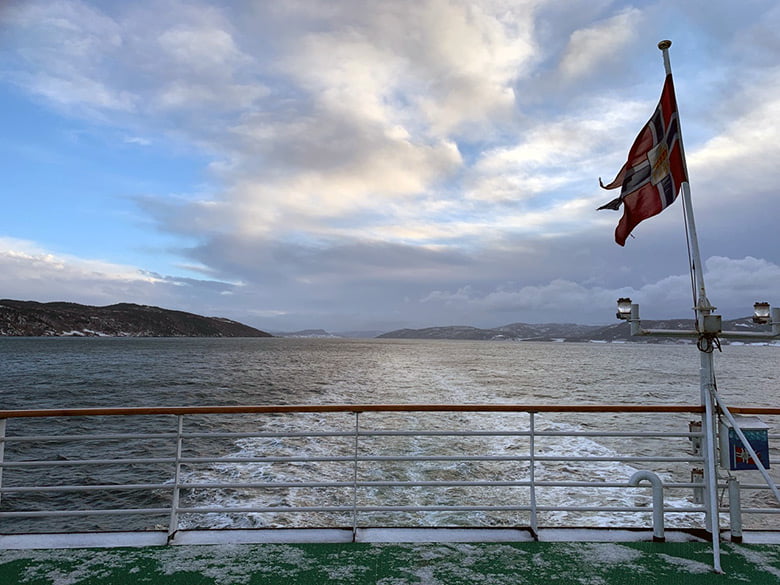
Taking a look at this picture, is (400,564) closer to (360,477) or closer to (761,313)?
(761,313)

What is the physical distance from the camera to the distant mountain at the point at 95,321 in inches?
6235

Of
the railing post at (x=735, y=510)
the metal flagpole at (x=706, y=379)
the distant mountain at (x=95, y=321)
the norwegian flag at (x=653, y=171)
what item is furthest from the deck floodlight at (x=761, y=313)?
the distant mountain at (x=95, y=321)

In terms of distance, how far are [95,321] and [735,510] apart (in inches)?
7712

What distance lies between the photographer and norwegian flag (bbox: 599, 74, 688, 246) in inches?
→ 143

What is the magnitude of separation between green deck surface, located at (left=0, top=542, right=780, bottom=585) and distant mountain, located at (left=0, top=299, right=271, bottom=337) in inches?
7471

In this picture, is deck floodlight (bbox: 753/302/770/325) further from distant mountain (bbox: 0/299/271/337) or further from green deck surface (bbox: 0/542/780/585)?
distant mountain (bbox: 0/299/271/337)

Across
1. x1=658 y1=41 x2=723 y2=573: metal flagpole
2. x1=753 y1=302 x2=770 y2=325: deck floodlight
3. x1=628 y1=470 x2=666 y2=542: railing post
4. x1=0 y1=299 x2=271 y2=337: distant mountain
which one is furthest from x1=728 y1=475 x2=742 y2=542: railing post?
x1=0 y1=299 x2=271 y2=337: distant mountain

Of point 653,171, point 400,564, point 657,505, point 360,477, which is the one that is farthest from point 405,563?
point 360,477

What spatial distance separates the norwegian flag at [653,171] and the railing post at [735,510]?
2016 mm

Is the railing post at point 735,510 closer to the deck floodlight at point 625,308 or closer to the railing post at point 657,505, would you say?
the railing post at point 657,505

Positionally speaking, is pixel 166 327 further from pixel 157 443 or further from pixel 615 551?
pixel 615 551

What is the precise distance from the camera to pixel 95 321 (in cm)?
16788

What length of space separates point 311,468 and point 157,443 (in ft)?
19.6

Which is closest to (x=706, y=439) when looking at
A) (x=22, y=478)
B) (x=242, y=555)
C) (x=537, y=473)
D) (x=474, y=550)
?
(x=474, y=550)
